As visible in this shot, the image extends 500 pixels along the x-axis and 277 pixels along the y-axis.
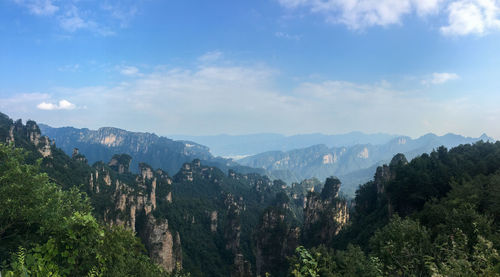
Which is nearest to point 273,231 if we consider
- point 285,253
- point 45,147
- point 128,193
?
point 285,253

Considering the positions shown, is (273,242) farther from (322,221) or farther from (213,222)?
(213,222)

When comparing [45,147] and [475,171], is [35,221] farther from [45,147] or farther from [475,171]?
[45,147]

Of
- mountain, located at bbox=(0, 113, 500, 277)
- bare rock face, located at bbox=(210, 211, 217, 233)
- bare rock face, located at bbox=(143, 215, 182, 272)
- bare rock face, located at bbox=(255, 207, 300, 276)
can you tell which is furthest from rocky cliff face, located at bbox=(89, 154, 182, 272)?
bare rock face, located at bbox=(210, 211, 217, 233)

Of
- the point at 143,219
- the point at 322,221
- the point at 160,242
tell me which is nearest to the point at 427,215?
the point at 322,221

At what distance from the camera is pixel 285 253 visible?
289 ft

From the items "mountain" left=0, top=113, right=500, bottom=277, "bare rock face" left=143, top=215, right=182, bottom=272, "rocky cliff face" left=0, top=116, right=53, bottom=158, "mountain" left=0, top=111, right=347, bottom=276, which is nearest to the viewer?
"mountain" left=0, top=113, right=500, bottom=277

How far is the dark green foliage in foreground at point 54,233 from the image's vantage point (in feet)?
41.5

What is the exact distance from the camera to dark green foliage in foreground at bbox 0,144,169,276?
12.7m

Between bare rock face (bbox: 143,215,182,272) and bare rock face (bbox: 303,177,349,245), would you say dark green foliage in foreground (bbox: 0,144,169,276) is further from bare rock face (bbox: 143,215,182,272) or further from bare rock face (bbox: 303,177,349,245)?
bare rock face (bbox: 303,177,349,245)

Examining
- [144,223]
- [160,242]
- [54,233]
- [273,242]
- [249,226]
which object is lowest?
[249,226]

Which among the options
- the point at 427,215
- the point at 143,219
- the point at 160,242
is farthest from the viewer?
the point at 143,219

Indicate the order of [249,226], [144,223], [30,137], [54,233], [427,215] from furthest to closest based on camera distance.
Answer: [249,226], [30,137], [144,223], [427,215], [54,233]

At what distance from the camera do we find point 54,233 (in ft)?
47.2

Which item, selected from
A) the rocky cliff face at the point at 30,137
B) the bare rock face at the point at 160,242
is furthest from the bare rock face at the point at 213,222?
the rocky cliff face at the point at 30,137
